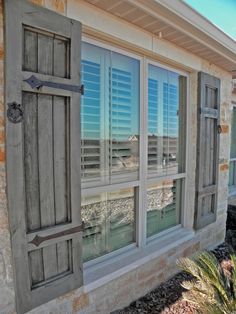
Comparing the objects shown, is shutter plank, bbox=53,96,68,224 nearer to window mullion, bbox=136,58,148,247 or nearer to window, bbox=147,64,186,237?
window mullion, bbox=136,58,148,247

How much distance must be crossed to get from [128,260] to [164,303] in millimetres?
598

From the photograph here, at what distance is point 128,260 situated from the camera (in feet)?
8.56

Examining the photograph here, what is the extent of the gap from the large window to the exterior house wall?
14cm

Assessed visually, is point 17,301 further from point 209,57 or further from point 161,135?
point 209,57

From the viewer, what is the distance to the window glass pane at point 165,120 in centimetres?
295

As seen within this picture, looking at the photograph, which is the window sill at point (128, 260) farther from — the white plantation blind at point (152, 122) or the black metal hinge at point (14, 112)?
the black metal hinge at point (14, 112)

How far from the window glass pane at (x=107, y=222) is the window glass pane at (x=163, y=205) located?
300 mm

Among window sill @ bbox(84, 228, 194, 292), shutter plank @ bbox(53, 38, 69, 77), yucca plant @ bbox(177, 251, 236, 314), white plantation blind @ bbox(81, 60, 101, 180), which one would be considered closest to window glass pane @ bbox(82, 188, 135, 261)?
window sill @ bbox(84, 228, 194, 292)

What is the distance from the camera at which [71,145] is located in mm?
1946

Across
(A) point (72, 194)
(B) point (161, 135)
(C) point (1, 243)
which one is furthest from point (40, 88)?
(B) point (161, 135)

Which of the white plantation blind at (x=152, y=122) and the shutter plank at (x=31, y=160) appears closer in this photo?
the shutter plank at (x=31, y=160)

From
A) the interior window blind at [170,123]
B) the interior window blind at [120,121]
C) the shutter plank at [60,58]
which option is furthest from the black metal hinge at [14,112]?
the interior window blind at [170,123]

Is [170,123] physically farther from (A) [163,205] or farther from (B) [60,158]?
(B) [60,158]

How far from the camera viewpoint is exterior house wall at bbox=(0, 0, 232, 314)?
5.54 feet
